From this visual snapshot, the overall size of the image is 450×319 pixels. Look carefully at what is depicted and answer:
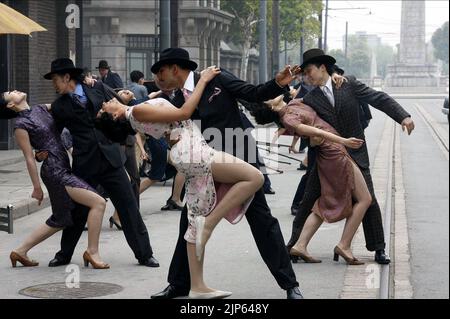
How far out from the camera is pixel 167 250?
10367 millimetres

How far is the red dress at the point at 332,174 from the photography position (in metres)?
8.93

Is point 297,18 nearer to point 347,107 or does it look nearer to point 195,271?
point 347,107

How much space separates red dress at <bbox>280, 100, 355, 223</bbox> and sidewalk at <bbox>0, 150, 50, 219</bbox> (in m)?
4.86

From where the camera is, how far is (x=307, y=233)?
941 centimetres

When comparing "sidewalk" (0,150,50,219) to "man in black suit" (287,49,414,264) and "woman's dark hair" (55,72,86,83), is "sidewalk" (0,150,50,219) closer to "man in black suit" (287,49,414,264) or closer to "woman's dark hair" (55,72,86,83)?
"woman's dark hair" (55,72,86,83)

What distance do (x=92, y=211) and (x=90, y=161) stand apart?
41 cm

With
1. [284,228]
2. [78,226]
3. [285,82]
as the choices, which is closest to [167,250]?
[78,226]

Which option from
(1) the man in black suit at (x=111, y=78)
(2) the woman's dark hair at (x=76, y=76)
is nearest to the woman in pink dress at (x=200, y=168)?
(2) the woman's dark hair at (x=76, y=76)

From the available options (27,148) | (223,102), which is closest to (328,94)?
(223,102)

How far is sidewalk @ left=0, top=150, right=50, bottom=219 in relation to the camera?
13.3 metres

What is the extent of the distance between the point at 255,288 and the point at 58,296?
4.65 ft

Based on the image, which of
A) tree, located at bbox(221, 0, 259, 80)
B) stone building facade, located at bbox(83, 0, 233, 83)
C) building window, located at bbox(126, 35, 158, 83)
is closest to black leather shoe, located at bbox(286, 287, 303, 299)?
stone building facade, located at bbox(83, 0, 233, 83)

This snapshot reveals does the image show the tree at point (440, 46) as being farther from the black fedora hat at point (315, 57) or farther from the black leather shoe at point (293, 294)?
the black leather shoe at point (293, 294)

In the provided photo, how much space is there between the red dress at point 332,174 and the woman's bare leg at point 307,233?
0.13 m
